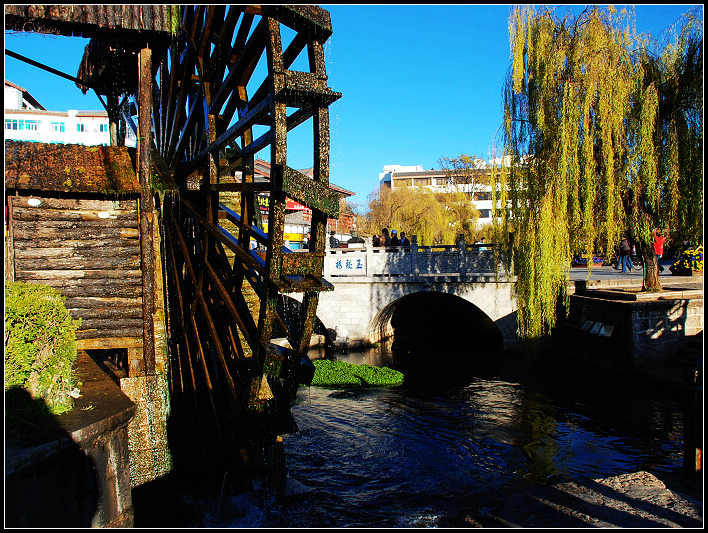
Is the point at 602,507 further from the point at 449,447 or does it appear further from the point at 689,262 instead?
the point at 689,262

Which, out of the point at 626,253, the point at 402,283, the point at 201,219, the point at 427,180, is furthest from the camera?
the point at 427,180

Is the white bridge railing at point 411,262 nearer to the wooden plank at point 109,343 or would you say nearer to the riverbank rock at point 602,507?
the wooden plank at point 109,343

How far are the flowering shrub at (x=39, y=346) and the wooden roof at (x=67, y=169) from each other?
268 cm

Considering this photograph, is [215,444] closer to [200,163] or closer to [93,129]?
[200,163]

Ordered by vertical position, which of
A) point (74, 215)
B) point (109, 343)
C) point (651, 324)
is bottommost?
point (651, 324)

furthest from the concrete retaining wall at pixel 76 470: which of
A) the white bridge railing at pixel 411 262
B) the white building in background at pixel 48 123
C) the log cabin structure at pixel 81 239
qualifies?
the white building in background at pixel 48 123

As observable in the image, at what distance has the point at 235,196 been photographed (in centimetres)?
756

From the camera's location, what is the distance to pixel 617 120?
1184cm

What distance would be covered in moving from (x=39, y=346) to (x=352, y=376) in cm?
977

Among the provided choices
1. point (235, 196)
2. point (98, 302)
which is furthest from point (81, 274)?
point (235, 196)

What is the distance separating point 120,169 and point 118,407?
12.6 feet

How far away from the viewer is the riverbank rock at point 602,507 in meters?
4.36

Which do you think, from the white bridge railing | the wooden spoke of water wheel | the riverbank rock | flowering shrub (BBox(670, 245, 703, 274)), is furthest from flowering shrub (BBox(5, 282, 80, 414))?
flowering shrub (BBox(670, 245, 703, 274))

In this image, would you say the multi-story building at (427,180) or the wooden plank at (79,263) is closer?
the wooden plank at (79,263)
